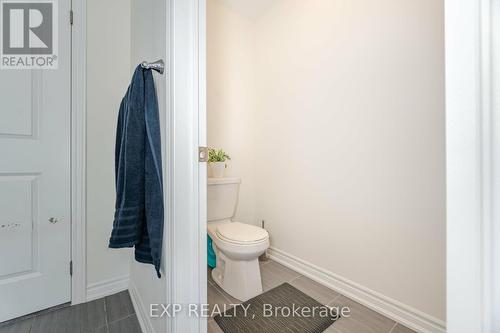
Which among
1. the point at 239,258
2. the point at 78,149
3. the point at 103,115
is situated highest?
the point at 103,115

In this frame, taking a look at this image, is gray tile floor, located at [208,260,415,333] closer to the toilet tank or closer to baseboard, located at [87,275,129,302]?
the toilet tank

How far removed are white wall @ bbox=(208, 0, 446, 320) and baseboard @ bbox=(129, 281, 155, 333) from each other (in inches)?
44.1

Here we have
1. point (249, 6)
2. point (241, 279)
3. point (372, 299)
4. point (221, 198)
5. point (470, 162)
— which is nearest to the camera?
point (470, 162)

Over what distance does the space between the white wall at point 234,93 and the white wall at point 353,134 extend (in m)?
0.02

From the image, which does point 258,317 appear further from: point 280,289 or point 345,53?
point 345,53

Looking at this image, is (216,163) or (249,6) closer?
(216,163)

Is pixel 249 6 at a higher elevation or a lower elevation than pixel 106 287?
higher

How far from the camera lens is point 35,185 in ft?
4.11

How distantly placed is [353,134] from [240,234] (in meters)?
1.03

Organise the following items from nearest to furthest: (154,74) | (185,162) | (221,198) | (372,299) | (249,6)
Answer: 1. (185,162)
2. (154,74)
3. (372,299)
4. (221,198)
5. (249,6)

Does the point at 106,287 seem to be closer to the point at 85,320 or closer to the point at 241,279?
the point at 85,320

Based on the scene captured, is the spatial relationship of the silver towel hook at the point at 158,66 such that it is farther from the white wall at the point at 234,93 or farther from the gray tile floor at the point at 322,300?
the gray tile floor at the point at 322,300

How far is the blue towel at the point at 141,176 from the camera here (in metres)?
0.85

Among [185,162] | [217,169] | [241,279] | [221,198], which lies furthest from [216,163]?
[185,162]
